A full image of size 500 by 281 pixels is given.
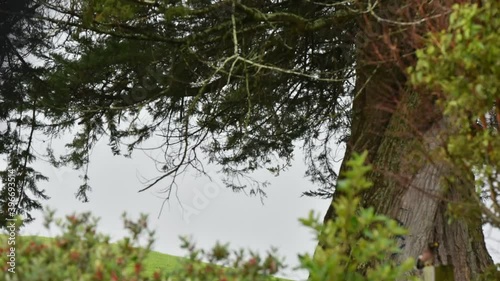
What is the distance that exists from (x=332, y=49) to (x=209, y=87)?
1673 millimetres

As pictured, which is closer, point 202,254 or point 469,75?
point 202,254

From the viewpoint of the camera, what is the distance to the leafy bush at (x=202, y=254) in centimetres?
299

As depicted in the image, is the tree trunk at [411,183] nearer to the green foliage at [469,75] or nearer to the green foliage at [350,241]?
the green foliage at [469,75]

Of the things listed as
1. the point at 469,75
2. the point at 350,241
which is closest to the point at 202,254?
the point at 350,241

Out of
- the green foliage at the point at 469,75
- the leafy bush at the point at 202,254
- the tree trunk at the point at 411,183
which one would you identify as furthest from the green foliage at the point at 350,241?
the tree trunk at the point at 411,183

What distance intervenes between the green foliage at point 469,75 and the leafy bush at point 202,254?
1412 millimetres

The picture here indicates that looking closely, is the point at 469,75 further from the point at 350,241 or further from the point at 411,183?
the point at 411,183

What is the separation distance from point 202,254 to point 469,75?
2.08 metres

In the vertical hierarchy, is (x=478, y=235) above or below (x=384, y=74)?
below

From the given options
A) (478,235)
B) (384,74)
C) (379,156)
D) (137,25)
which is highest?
(137,25)

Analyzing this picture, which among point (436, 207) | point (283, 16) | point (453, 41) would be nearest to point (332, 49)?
point (283, 16)

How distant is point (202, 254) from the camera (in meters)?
3.48

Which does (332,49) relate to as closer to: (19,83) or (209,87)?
(209,87)

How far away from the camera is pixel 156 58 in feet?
26.4
